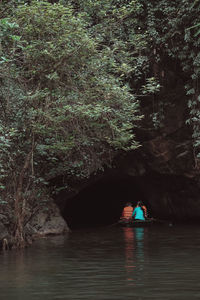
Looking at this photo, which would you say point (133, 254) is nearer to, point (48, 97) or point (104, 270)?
point (104, 270)

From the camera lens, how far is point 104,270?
9.61 metres

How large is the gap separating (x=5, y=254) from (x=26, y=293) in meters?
5.34

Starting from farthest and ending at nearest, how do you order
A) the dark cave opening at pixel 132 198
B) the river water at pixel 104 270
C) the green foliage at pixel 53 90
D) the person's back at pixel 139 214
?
1. the dark cave opening at pixel 132 198
2. the person's back at pixel 139 214
3. the green foliage at pixel 53 90
4. the river water at pixel 104 270

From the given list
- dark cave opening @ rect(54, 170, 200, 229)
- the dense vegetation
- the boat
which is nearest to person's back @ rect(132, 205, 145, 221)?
the boat

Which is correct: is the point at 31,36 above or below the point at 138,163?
above

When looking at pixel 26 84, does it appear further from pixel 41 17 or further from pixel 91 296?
pixel 91 296

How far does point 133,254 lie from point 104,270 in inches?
101

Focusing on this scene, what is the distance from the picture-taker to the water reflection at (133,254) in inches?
364

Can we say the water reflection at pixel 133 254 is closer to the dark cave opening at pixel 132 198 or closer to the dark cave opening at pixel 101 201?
the dark cave opening at pixel 132 198

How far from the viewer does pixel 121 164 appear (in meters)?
22.5

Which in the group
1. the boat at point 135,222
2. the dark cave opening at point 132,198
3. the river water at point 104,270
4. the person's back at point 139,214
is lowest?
the river water at point 104,270

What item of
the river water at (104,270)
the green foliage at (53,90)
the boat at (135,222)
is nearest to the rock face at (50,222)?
the river water at (104,270)

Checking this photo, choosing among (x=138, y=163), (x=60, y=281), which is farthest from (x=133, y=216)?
(x=60, y=281)

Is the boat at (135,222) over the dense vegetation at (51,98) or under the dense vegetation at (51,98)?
under
